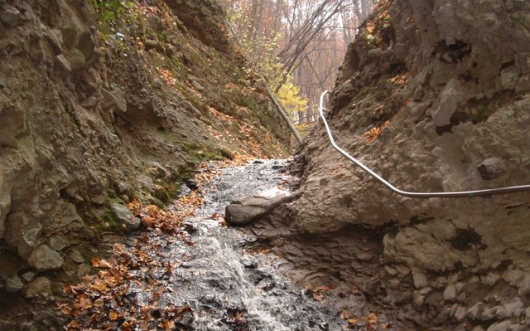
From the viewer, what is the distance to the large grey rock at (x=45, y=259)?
4359 millimetres

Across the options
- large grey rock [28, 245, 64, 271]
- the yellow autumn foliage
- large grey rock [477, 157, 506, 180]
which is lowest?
large grey rock [28, 245, 64, 271]

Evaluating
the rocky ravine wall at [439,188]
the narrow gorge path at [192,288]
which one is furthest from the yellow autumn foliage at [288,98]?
the narrow gorge path at [192,288]

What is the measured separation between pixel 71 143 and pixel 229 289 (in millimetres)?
2824

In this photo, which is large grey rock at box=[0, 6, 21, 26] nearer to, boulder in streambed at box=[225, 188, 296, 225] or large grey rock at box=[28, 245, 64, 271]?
large grey rock at box=[28, 245, 64, 271]

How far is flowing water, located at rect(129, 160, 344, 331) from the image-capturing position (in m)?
4.70

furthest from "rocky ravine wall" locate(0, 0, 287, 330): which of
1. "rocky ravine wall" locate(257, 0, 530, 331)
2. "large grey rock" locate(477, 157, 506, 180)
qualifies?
"large grey rock" locate(477, 157, 506, 180)

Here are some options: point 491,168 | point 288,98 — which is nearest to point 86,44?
point 491,168

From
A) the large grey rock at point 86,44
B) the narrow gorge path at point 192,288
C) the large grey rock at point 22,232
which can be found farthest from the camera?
the large grey rock at point 86,44

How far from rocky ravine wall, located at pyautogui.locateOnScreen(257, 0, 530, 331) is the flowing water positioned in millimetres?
455

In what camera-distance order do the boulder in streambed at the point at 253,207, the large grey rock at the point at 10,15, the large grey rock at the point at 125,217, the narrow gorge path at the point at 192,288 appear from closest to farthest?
the large grey rock at the point at 10,15, the narrow gorge path at the point at 192,288, the large grey rock at the point at 125,217, the boulder in streambed at the point at 253,207

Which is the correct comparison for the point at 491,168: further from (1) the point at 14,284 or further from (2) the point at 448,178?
(1) the point at 14,284

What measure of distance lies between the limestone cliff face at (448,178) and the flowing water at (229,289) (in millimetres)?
730

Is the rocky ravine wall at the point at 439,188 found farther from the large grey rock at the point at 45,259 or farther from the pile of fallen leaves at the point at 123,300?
the large grey rock at the point at 45,259

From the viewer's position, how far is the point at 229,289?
5.11 m
